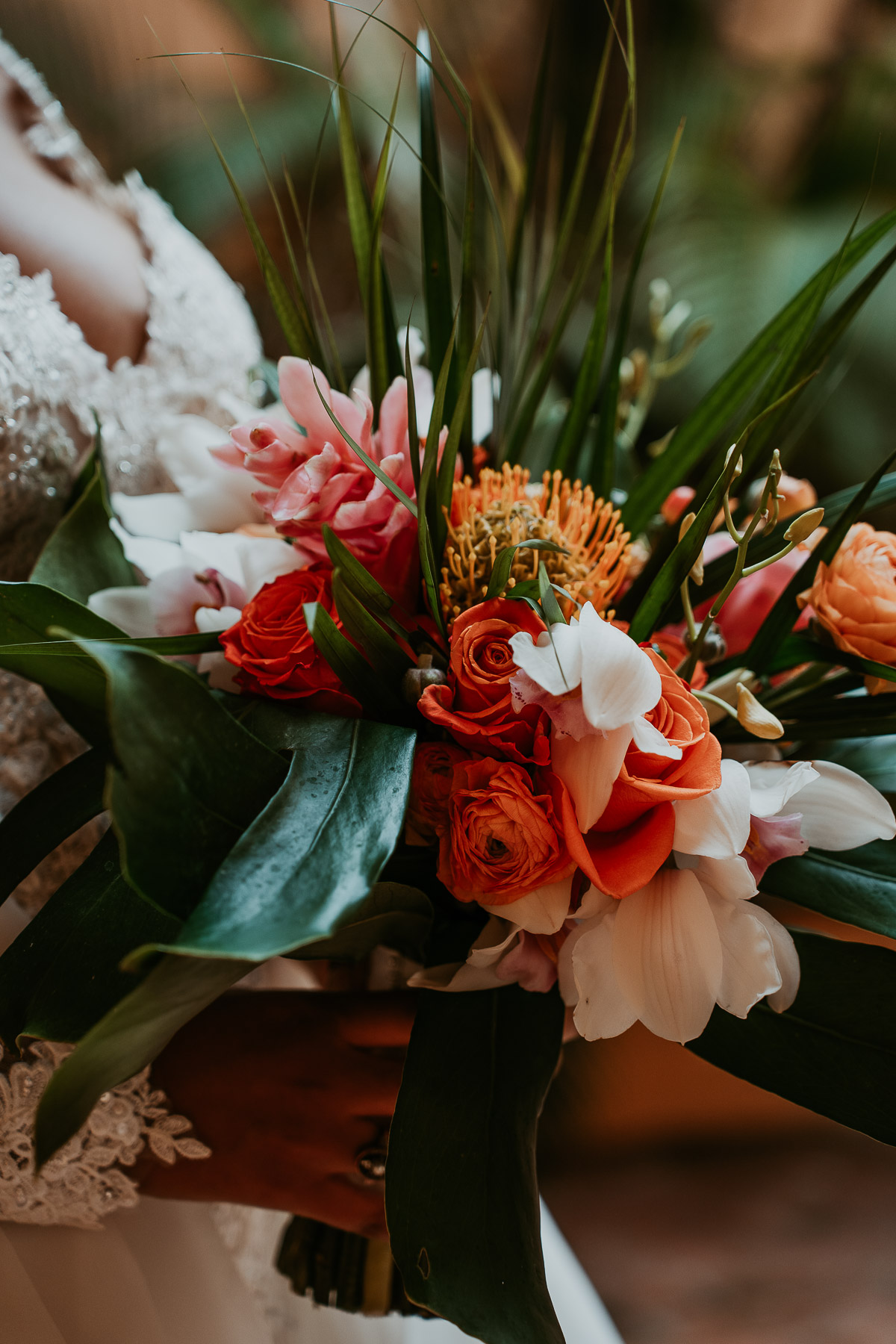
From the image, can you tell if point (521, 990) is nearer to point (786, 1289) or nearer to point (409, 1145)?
point (409, 1145)

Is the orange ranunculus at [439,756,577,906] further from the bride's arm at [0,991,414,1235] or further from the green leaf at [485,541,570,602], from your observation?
the bride's arm at [0,991,414,1235]

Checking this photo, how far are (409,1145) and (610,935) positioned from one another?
134 mm

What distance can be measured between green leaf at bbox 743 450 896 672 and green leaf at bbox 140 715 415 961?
8.2 inches

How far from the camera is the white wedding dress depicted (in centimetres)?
50

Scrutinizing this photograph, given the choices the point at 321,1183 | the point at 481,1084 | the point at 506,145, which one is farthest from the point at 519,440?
the point at 321,1183

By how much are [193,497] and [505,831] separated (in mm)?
304

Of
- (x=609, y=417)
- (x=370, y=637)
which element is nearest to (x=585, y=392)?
(x=609, y=417)

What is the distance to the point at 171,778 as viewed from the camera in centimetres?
29

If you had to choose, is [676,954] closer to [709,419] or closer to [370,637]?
[370,637]

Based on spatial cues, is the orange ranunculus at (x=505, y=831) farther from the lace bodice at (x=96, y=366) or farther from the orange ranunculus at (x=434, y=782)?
the lace bodice at (x=96, y=366)

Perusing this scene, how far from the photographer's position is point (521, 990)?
1.43ft

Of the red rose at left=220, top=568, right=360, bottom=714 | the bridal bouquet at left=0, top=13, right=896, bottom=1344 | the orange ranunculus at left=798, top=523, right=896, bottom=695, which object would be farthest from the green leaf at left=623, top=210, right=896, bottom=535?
the red rose at left=220, top=568, right=360, bottom=714

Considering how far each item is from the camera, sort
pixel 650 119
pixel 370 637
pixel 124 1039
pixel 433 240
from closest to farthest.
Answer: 1. pixel 124 1039
2. pixel 370 637
3. pixel 433 240
4. pixel 650 119

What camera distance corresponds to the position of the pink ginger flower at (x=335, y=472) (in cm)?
38
